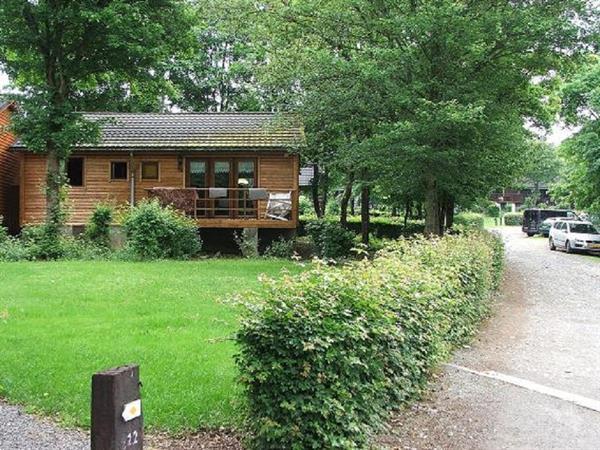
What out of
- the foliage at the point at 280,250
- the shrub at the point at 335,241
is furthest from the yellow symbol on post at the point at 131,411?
the foliage at the point at 280,250

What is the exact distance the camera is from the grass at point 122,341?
5551 millimetres

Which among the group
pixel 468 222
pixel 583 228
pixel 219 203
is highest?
pixel 219 203

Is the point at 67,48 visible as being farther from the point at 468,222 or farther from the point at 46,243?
the point at 468,222

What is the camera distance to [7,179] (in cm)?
2741

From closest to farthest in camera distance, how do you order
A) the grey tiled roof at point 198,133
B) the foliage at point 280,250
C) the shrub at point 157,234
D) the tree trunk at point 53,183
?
1. the shrub at point 157,234
2. the tree trunk at point 53,183
3. the foliage at point 280,250
4. the grey tiled roof at point 198,133

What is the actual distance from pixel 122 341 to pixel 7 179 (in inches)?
894

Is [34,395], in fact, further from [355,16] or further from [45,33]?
[45,33]

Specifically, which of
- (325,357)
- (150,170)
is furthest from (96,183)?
(325,357)

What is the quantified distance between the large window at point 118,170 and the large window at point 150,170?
0.72m

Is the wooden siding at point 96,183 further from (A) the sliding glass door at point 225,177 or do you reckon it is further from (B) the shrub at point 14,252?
(B) the shrub at point 14,252

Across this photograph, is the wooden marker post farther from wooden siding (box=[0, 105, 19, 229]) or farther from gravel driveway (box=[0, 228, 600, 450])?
wooden siding (box=[0, 105, 19, 229])

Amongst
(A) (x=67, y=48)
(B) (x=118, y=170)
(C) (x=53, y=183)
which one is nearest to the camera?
(C) (x=53, y=183)

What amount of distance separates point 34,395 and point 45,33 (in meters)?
17.1

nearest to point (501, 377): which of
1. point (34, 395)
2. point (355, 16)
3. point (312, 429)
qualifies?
point (312, 429)
